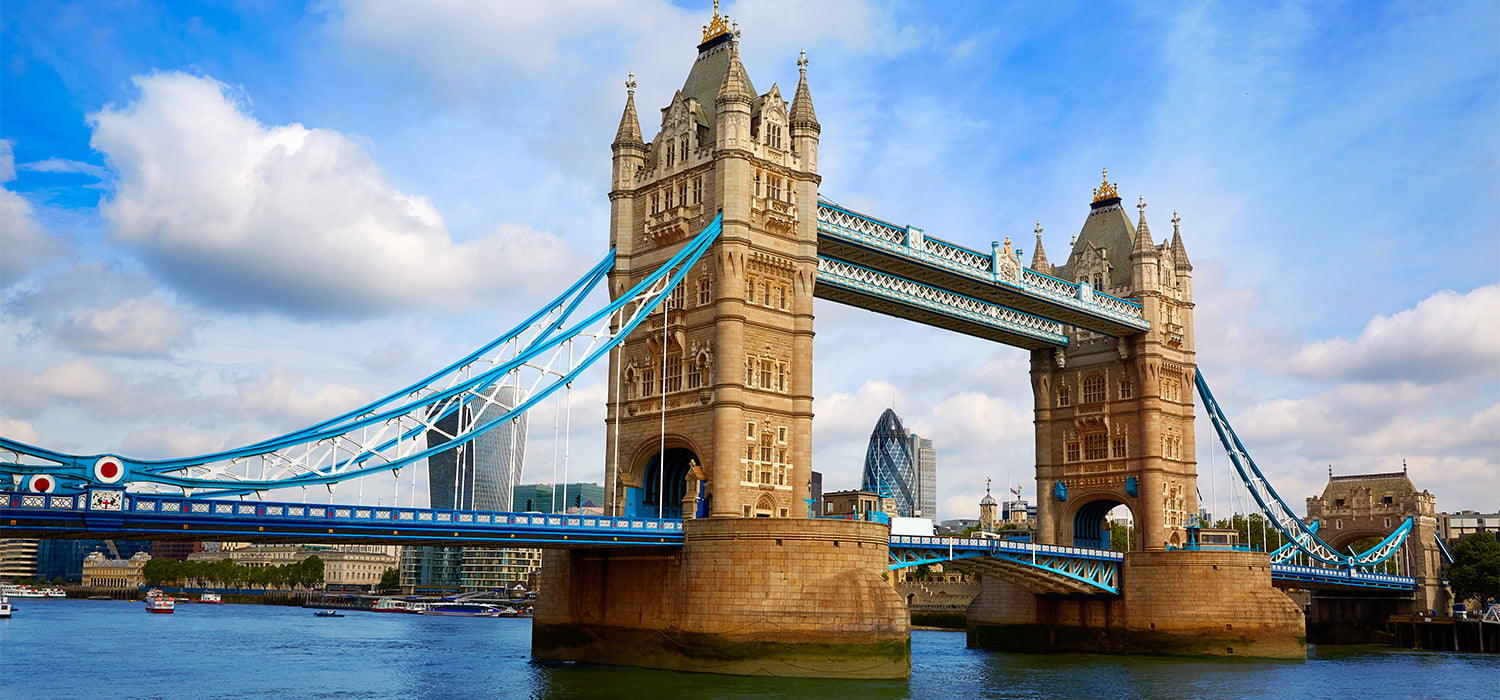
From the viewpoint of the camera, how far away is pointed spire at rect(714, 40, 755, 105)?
55875 mm

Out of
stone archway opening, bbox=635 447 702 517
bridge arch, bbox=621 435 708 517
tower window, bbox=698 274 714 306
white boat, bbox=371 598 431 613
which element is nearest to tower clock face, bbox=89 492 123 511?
bridge arch, bbox=621 435 708 517

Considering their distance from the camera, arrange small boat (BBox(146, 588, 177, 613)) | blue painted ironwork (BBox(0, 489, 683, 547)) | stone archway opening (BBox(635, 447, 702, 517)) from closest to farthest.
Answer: blue painted ironwork (BBox(0, 489, 683, 547)) → stone archway opening (BBox(635, 447, 702, 517)) → small boat (BBox(146, 588, 177, 613))

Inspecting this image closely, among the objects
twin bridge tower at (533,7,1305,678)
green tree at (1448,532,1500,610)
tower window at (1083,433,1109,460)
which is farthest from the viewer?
green tree at (1448,532,1500,610)

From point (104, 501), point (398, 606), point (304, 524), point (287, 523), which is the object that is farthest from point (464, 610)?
point (104, 501)

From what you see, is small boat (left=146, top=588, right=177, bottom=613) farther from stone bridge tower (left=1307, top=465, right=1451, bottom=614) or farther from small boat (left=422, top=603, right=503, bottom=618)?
stone bridge tower (left=1307, top=465, right=1451, bottom=614)

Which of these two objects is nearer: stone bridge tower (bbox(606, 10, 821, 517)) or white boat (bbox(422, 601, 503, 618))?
stone bridge tower (bbox(606, 10, 821, 517))

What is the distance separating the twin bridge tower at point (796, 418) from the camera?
4919 cm

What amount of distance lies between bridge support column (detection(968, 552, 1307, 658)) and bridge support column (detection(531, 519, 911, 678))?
27.0 m

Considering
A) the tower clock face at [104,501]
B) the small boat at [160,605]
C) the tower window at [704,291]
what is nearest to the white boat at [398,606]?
the small boat at [160,605]

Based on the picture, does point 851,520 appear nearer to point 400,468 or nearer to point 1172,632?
point 400,468

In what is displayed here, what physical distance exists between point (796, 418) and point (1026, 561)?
1784 centimetres

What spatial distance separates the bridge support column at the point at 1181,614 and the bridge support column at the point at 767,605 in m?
27.0

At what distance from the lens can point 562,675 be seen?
49531 millimetres

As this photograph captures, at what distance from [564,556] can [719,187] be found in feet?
58.6
